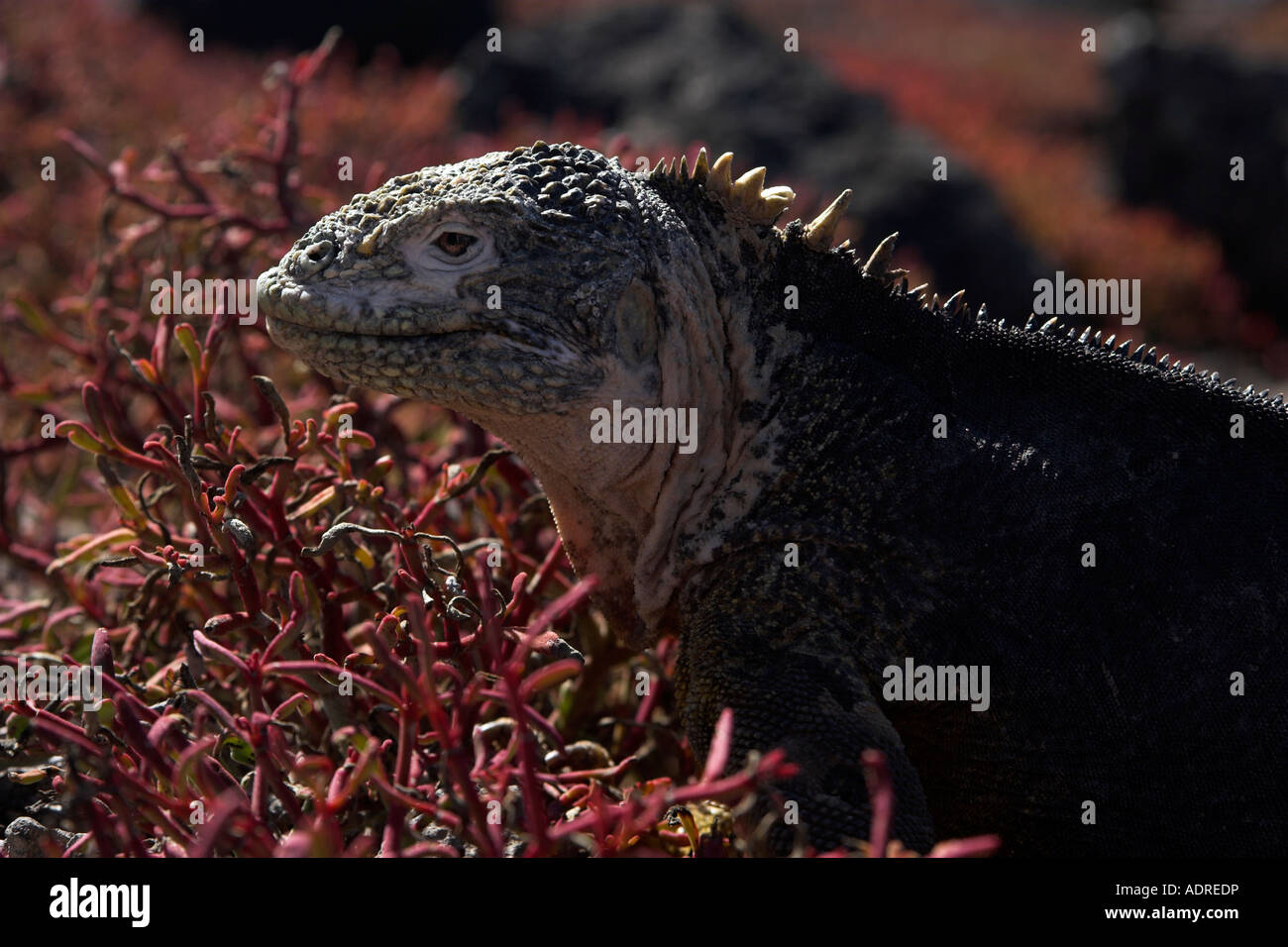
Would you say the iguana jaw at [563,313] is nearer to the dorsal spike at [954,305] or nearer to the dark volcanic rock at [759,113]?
the dorsal spike at [954,305]

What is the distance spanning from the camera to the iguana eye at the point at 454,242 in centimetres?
258

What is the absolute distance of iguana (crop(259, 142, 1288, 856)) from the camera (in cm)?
257

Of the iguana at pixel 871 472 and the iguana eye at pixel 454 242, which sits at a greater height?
the iguana eye at pixel 454 242

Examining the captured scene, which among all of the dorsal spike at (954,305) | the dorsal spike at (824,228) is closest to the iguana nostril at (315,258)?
the dorsal spike at (824,228)

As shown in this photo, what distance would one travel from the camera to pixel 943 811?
275cm

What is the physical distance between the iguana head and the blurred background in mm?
3806

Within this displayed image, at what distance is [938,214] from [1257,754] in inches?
334

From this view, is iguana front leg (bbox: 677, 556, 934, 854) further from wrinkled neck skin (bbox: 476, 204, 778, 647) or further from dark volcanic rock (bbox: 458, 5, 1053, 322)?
dark volcanic rock (bbox: 458, 5, 1053, 322)

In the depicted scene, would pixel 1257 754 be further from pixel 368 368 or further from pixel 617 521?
pixel 368 368

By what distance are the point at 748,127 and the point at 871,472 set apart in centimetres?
867

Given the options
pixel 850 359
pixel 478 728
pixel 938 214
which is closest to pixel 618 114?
pixel 938 214

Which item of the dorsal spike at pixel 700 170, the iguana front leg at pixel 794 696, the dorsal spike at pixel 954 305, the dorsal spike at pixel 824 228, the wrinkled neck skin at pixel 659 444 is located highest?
the dorsal spike at pixel 700 170

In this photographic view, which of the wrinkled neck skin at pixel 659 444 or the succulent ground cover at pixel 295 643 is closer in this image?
the succulent ground cover at pixel 295 643

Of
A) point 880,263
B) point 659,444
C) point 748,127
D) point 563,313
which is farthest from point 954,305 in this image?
point 748,127
